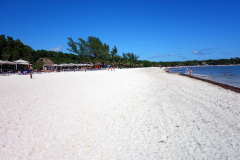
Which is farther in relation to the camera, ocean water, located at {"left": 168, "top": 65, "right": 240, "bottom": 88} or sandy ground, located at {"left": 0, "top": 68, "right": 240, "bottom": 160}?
ocean water, located at {"left": 168, "top": 65, "right": 240, "bottom": 88}

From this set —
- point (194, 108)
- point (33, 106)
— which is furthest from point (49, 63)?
point (194, 108)

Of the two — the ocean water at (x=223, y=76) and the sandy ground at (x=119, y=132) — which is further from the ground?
the ocean water at (x=223, y=76)

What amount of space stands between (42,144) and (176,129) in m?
3.24

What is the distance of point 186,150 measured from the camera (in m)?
2.91

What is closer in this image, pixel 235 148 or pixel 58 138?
pixel 235 148

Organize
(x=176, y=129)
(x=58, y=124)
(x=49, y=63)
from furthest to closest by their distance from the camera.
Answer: (x=49, y=63) → (x=58, y=124) → (x=176, y=129)

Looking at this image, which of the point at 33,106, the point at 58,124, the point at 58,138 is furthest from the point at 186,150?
the point at 33,106

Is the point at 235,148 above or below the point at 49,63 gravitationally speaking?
below

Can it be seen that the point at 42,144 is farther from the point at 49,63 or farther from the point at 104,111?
the point at 49,63

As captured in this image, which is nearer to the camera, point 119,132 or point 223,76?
point 119,132

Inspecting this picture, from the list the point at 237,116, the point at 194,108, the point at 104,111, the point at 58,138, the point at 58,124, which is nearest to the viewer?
the point at 58,138

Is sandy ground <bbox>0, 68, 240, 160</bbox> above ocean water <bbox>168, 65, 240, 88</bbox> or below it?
below

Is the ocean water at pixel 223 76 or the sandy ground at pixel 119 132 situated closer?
the sandy ground at pixel 119 132

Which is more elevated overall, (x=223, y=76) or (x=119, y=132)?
(x=223, y=76)
